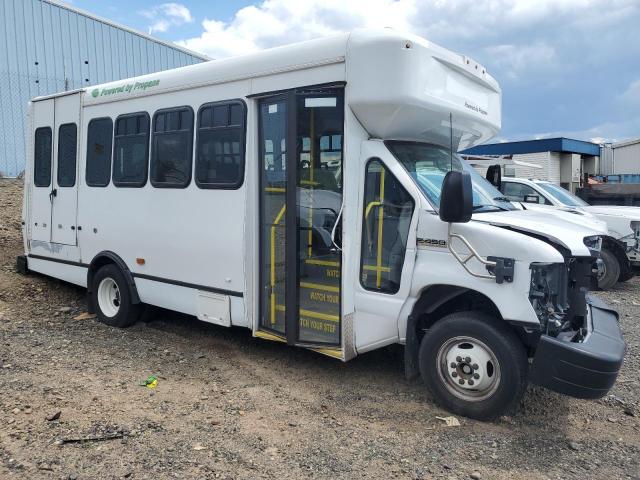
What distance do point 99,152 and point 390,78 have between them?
3.97 m

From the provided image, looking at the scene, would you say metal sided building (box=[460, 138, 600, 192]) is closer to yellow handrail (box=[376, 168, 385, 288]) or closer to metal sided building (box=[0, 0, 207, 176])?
metal sided building (box=[0, 0, 207, 176])

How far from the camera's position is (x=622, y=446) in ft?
12.6

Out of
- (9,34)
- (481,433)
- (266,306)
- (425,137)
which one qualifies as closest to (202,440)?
(266,306)

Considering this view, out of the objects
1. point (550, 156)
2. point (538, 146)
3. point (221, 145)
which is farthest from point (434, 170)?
point (538, 146)

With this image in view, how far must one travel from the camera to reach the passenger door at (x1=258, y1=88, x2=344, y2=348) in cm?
459

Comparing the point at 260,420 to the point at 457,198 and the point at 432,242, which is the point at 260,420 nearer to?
the point at 432,242

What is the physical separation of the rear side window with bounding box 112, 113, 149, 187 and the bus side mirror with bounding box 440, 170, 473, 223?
3.55 m

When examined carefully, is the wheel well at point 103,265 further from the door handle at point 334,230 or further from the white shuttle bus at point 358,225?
Result: the door handle at point 334,230

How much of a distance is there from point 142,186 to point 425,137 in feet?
10.3

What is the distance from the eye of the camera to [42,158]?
292 inches

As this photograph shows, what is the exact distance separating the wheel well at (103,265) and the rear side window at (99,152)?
2.80 feet

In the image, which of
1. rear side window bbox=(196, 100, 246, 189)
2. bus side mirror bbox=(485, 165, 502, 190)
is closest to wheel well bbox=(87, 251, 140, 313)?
rear side window bbox=(196, 100, 246, 189)

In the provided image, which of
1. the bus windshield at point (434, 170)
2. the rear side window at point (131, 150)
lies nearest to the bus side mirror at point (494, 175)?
the bus windshield at point (434, 170)

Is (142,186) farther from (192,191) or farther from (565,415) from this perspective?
(565,415)
